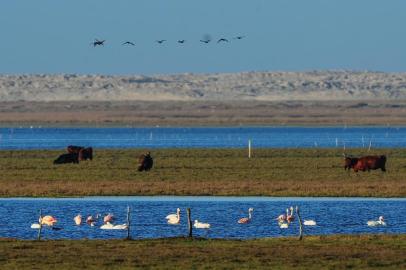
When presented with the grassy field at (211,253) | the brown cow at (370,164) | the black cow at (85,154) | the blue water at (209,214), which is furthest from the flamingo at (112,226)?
the black cow at (85,154)

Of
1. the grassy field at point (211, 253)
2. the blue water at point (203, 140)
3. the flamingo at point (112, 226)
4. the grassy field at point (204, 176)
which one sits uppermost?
the blue water at point (203, 140)

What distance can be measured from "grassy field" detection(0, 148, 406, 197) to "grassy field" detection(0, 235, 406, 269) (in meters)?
16.1

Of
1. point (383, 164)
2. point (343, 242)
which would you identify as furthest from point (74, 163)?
point (343, 242)

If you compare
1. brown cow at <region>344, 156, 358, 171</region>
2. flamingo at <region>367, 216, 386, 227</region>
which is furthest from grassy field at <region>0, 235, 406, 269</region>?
brown cow at <region>344, 156, 358, 171</region>

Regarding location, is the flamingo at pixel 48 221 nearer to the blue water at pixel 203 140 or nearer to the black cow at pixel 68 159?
the black cow at pixel 68 159

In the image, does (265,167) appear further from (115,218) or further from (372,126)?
(372,126)

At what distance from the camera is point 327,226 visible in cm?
3578

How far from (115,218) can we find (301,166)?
24.4m

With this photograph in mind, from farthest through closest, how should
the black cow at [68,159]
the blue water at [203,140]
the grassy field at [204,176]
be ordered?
the blue water at [203,140] < the black cow at [68,159] < the grassy field at [204,176]

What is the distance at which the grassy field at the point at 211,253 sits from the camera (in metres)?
25.9

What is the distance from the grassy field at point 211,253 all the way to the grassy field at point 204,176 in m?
16.1

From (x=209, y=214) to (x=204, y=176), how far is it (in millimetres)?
14953

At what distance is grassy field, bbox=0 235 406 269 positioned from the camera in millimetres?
25922

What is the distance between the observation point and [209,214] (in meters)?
38.9
